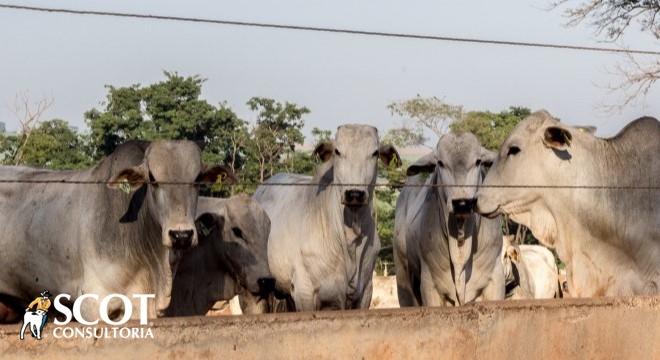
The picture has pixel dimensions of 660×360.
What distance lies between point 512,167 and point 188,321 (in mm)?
3362

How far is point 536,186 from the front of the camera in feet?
26.7

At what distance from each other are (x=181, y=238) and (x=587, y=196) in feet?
8.32

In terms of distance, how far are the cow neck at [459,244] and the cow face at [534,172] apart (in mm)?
1189

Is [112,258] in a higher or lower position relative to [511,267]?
higher

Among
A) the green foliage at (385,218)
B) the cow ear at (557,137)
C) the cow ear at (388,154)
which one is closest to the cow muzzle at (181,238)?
the cow ear at (557,137)

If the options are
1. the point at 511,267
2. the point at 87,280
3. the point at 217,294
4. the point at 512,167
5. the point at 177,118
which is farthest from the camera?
the point at 177,118

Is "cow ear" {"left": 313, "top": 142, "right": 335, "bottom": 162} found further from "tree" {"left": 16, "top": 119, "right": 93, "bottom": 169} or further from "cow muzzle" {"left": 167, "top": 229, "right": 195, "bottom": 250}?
"tree" {"left": 16, "top": 119, "right": 93, "bottom": 169}

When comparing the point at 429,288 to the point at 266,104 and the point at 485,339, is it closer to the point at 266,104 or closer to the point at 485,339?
the point at 485,339

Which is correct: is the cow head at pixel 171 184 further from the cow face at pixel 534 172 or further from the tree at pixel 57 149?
the tree at pixel 57 149

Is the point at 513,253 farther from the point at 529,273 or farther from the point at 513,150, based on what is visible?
the point at 513,150

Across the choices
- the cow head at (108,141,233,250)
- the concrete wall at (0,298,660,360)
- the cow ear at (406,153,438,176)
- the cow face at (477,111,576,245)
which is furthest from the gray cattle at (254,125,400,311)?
the concrete wall at (0,298,660,360)

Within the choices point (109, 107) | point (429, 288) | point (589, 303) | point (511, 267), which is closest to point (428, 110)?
point (109, 107)

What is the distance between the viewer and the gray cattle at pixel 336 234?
376 inches

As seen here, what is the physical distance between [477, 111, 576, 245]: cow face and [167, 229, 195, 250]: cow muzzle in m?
2.01
